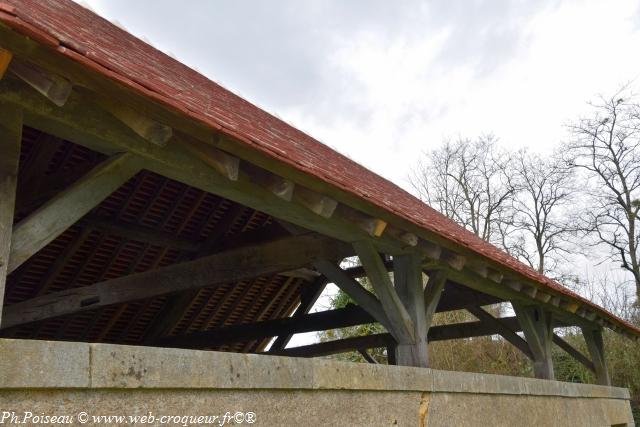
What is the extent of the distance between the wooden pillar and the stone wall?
172 cm

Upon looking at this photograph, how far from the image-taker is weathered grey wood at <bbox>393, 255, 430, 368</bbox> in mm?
4312

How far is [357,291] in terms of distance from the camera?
14.8ft

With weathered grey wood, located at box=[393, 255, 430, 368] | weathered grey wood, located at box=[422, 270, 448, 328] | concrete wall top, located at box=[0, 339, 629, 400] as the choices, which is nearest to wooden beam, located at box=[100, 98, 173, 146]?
concrete wall top, located at box=[0, 339, 629, 400]

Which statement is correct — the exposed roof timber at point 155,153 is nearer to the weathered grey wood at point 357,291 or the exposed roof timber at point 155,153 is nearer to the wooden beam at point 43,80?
the wooden beam at point 43,80

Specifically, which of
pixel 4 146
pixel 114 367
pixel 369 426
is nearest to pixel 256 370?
pixel 114 367

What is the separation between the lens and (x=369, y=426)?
367 centimetres

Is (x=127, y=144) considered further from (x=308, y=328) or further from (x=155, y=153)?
(x=308, y=328)

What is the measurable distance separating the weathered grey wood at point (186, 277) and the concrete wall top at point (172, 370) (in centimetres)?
123

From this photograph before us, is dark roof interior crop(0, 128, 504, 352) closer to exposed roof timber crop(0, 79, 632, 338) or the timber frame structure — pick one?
the timber frame structure

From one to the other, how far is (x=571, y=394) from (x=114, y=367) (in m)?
6.07

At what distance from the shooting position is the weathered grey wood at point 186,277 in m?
4.83

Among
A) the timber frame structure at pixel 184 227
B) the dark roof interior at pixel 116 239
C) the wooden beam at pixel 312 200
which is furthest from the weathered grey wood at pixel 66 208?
the dark roof interior at pixel 116 239

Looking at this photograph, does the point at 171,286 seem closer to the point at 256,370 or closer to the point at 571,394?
the point at 256,370

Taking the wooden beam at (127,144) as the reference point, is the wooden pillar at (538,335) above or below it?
above
